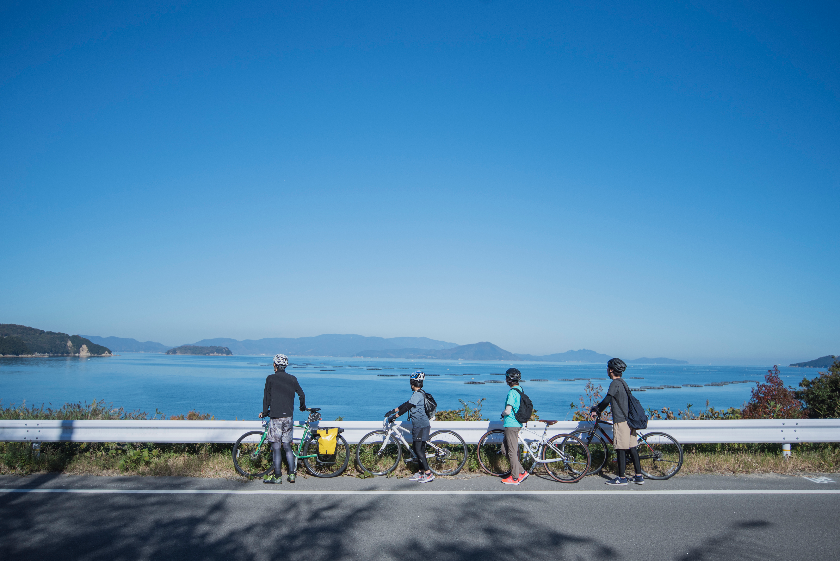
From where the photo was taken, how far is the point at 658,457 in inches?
294

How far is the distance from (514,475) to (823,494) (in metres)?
4.16

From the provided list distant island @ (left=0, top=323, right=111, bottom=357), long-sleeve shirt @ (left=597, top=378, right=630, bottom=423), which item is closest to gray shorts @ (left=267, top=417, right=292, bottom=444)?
long-sleeve shirt @ (left=597, top=378, right=630, bottom=423)

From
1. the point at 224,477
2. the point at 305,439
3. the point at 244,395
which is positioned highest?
the point at 305,439

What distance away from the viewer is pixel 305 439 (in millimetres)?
7730

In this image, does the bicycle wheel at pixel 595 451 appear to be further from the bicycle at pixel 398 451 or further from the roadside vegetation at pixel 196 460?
the bicycle at pixel 398 451

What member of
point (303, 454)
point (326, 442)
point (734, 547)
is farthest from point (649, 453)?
point (303, 454)

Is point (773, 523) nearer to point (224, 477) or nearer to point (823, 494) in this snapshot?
point (823, 494)

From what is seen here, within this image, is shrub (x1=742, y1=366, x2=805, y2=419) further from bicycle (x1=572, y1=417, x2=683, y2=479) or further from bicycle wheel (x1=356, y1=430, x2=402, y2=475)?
bicycle wheel (x1=356, y1=430, x2=402, y2=475)

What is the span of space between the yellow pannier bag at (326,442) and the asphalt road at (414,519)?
0.43 meters

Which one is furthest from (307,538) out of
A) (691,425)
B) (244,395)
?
(244,395)

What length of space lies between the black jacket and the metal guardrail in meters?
0.68

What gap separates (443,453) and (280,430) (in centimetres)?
264

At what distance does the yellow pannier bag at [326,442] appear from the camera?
24.8 ft

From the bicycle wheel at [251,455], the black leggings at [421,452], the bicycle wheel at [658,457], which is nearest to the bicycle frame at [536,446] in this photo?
the bicycle wheel at [658,457]
